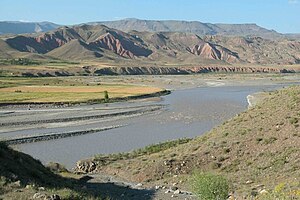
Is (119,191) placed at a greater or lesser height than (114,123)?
greater

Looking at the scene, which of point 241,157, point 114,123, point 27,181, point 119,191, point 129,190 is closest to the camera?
point 27,181

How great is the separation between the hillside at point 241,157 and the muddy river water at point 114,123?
7.47 meters

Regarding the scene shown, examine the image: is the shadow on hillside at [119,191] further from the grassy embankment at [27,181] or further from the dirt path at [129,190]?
the grassy embankment at [27,181]

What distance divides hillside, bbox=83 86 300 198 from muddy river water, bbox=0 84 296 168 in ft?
24.5

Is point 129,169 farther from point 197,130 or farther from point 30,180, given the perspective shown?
point 197,130

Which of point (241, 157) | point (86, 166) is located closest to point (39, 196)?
point (241, 157)

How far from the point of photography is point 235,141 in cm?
3120

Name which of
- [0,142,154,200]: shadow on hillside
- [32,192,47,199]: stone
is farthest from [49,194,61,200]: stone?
[0,142,154,200]: shadow on hillside

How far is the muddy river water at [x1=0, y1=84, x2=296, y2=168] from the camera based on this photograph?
44.9m

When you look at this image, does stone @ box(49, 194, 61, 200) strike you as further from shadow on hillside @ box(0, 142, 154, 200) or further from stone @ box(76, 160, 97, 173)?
stone @ box(76, 160, 97, 173)

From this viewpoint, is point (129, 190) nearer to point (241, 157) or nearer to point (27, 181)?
point (241, 157)

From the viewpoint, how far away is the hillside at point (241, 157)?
2591cm

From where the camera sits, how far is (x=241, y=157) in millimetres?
29250

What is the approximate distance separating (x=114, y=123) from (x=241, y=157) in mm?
36398
